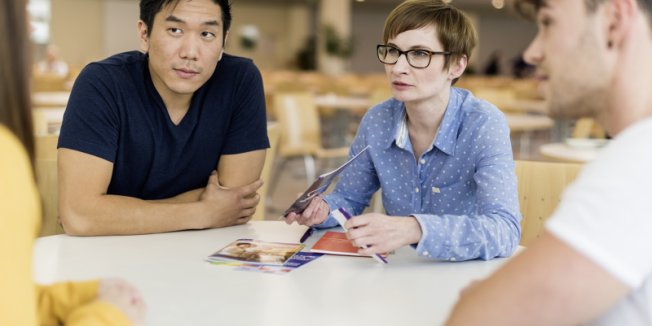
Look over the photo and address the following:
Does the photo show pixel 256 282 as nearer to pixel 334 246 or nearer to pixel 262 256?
pixel 262 256

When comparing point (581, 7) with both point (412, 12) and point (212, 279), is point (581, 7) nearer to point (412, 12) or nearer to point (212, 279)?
point (212, 279)

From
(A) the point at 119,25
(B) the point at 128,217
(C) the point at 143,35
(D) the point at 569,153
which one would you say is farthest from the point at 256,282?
(A) the point at 119,25

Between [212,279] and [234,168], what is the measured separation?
0.74 metres

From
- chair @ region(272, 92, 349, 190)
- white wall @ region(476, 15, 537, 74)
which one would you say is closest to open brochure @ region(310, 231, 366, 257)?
chair @ region(272, 92, 349, 190)

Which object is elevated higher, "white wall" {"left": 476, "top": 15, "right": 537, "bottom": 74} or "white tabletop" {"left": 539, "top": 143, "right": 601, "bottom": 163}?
"white tabletop" {"left": 539, "top": 143, "right": 601, "bottom": 163}

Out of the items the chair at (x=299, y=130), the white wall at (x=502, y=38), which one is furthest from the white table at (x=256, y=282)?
the white wall at (x=502, y=38)

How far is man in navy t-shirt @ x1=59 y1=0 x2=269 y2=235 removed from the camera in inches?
72.6

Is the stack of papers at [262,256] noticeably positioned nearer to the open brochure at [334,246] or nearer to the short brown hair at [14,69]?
the open brochure at [334,246]

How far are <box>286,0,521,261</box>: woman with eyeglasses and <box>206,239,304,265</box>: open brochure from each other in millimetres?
162

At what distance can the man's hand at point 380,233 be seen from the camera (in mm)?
1516

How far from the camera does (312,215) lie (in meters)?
1.83

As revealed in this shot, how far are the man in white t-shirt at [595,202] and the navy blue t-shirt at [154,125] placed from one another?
4.21ft

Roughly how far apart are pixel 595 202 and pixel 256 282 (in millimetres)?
752

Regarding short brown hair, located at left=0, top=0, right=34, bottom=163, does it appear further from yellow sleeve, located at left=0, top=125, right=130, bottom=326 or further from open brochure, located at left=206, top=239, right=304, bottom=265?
open brochure, located at left=206, top=239, right=304, bottom=265
